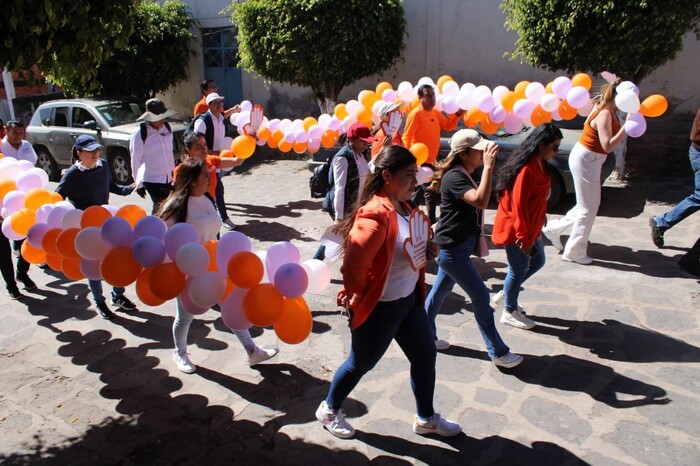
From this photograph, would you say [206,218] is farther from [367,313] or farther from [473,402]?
[473,402]

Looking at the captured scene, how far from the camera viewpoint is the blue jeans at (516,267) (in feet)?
14.9

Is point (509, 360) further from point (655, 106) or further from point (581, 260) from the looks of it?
point (655, 106)

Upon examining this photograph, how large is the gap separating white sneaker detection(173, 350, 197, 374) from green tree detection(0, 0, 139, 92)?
2132 mm

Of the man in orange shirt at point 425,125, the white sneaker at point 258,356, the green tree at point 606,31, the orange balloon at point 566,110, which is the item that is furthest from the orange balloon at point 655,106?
the white sneaker at point 258,356

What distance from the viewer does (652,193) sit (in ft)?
30.1

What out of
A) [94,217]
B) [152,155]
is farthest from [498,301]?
[152,155]

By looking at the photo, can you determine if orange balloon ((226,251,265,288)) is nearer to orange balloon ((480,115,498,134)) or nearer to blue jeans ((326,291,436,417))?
blue jeans ((326,291,436,417))

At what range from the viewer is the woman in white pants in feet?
19.4

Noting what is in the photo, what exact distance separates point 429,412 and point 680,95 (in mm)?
10507

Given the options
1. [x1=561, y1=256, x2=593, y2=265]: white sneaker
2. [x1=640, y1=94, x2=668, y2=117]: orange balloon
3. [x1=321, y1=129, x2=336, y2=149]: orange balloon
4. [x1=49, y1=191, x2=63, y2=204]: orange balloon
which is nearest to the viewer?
[x1=49, y1=191, x2=63, y2=204]: orange balloon

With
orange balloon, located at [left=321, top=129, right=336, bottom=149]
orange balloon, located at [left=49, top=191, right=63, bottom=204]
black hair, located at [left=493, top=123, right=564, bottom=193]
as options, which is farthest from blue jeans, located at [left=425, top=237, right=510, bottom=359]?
orange balloon, located at [left=321, top=129, right=336, bottom=149]

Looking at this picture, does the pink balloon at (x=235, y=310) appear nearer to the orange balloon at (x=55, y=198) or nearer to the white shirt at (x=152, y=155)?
the orange balloon at (x=55, y=198)

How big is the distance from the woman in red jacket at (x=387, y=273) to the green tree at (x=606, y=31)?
264 inches

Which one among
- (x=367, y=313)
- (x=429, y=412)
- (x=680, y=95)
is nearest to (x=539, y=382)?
(x=429, y=412)
